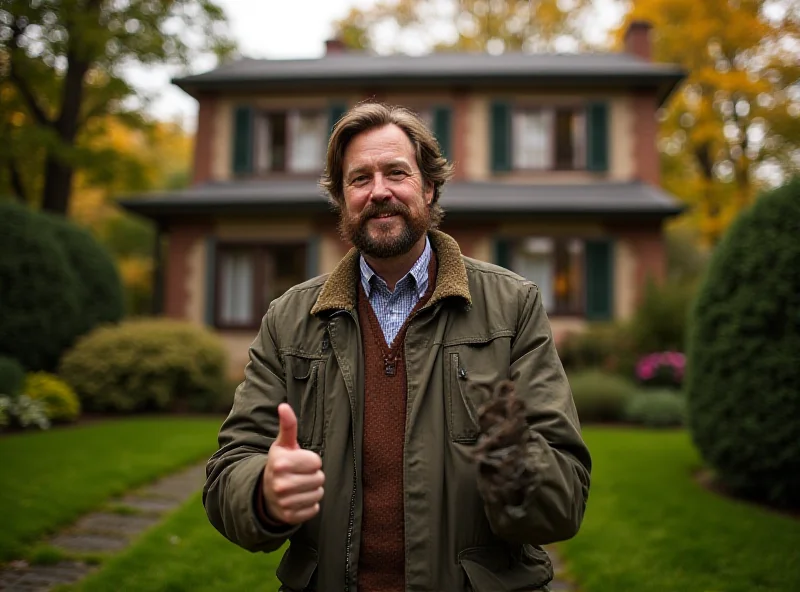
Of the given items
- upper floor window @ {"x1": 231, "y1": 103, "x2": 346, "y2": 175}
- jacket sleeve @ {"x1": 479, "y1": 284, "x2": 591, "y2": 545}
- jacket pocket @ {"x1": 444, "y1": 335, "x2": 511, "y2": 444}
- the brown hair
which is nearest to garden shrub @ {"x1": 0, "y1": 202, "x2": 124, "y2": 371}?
upper floor window @ {"x1": 231, "y1": 103, "x2": 346, "y2": 175}

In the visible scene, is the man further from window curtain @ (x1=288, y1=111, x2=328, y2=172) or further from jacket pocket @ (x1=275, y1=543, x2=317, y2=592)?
window curtain @ (x1=288, y1=111, x2=328, y2=172)

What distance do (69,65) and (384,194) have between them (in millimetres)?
15721

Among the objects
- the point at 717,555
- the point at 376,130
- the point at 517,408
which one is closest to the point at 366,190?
the point at 376,130

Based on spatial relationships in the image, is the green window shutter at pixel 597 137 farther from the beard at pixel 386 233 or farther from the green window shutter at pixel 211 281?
the beard at pixel 386 233

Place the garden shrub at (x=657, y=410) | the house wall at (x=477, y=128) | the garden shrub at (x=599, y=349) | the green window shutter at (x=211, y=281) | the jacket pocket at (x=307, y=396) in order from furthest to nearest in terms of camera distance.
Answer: the house wall at (x=477, y=128)
the green window shutter at (x=211, y=281)
the garden shrub at (x=599, y=349)
the garden shrub at (x=657, y=410)
the jacket pocket at (x=307, y=396)

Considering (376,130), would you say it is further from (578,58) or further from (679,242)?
(679,242)

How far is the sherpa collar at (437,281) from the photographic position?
2.25 meters

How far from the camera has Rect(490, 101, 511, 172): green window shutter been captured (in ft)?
55.1

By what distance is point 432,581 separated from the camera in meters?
2.01

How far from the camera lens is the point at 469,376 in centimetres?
214

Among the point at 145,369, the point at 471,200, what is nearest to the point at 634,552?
the point at 145,369

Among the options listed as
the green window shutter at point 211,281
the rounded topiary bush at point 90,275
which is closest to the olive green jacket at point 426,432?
the rounded topiary bush at point 90,275

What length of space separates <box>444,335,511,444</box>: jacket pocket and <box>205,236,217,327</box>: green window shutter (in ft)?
48.9

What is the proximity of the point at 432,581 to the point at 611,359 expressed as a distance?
506 inches
